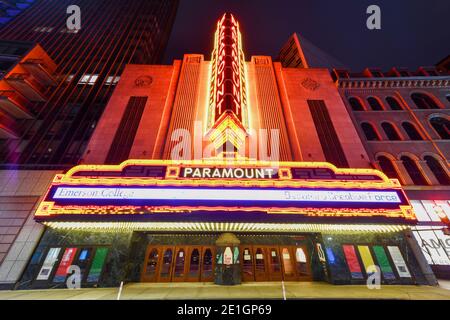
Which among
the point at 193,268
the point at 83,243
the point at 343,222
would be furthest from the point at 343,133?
the point at 83,243

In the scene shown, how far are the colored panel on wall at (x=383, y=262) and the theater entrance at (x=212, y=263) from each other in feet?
12.9

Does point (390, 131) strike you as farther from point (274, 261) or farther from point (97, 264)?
point (97, 264)

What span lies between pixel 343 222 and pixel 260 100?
12.6 m

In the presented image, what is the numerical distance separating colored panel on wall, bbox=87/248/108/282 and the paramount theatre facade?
2.2 inches

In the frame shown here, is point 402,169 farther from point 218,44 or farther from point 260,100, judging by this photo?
point 218,44

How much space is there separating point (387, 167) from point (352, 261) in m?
9.27

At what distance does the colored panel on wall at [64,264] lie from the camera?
34.4 feet

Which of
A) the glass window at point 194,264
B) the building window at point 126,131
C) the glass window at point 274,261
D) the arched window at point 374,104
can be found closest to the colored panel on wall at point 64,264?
the building window at point 126,131

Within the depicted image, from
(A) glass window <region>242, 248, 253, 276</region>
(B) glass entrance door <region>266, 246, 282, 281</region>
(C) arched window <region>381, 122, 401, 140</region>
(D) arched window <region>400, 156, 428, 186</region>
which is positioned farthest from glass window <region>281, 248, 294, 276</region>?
(C) arched window <region>381, 122, 401, 140</region>

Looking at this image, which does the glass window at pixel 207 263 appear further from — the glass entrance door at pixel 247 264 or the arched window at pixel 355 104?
the arched window at pixel 355 104

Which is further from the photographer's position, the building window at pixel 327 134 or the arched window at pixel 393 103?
the arched window at pixel 393 103
